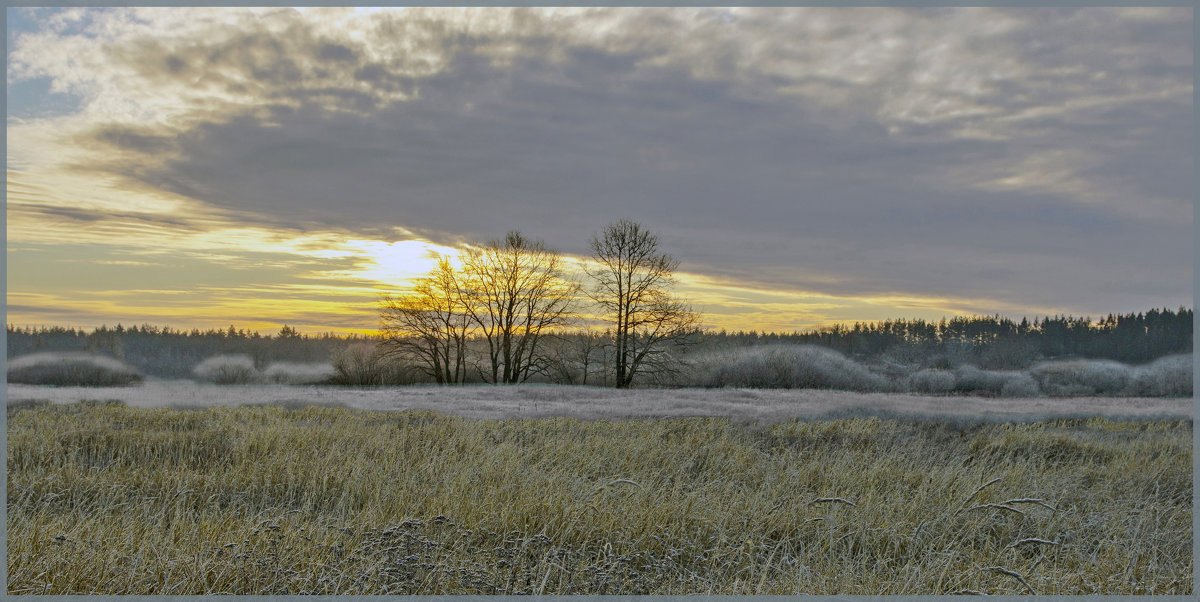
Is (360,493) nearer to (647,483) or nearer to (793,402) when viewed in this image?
(647,483)

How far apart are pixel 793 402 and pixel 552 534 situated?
12741mm

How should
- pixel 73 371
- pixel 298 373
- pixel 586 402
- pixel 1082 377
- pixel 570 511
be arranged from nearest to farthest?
pixel 570 511, pixel 586 402, pixel 73 371, pixel 298 373, pixel 1082 377

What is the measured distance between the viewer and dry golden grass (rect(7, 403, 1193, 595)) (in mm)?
4770

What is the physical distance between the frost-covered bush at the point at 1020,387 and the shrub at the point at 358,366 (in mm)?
22257

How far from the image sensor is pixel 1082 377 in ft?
79.4

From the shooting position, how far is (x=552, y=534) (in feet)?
19.8

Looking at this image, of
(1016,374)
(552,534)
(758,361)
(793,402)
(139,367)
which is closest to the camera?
(552,534)

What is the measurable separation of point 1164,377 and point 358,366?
28049mm

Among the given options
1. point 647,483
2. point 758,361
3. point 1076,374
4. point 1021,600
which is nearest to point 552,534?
point 647,483

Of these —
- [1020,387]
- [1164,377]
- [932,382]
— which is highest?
[1164,377]

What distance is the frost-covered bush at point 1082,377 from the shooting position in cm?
2339

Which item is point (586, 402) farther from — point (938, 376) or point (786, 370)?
point (938, 376)

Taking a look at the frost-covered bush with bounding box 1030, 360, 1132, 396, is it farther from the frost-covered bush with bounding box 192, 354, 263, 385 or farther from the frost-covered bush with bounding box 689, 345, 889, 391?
the frost-covered bush with bounding box 192, 354, 263, 385

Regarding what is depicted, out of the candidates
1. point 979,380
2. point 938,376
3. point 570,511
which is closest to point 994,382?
point 979,380
